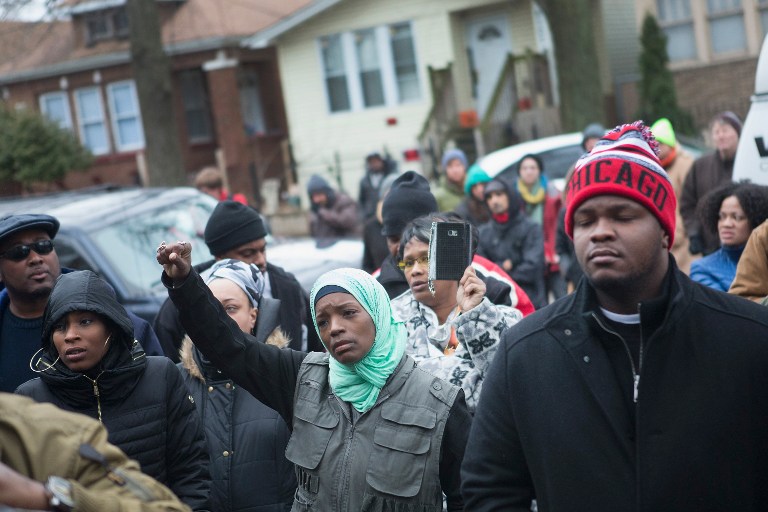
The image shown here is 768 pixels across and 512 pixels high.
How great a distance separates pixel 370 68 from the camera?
27.9m

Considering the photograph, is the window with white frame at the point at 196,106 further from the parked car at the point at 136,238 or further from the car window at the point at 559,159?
the parked car at the point at 136,238

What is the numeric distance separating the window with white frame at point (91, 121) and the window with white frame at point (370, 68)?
9.07 m

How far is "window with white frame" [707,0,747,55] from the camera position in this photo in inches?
994

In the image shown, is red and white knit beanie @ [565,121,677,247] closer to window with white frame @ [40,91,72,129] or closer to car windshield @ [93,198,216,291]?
car windshield @ [93,198,216,291]

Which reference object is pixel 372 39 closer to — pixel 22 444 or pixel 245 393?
pixel 245 393

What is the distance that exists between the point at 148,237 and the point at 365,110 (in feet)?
63.5

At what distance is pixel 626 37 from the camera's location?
28672mm

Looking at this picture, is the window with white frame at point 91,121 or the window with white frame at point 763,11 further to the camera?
the window with white frame at point 91,121

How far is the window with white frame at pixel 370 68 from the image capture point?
27.3 m

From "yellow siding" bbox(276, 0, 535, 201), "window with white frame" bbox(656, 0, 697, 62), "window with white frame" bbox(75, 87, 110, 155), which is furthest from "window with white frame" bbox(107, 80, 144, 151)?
"window with white frame" bbox(656, 0, 697, 62)

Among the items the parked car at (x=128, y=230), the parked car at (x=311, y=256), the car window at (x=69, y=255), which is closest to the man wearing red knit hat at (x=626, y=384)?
the parked car at (x=128, y=230)

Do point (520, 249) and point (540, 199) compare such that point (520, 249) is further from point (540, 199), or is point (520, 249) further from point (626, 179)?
point (626, 179)

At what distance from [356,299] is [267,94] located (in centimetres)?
3042

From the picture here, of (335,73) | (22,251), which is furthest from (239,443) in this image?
(335,73)
